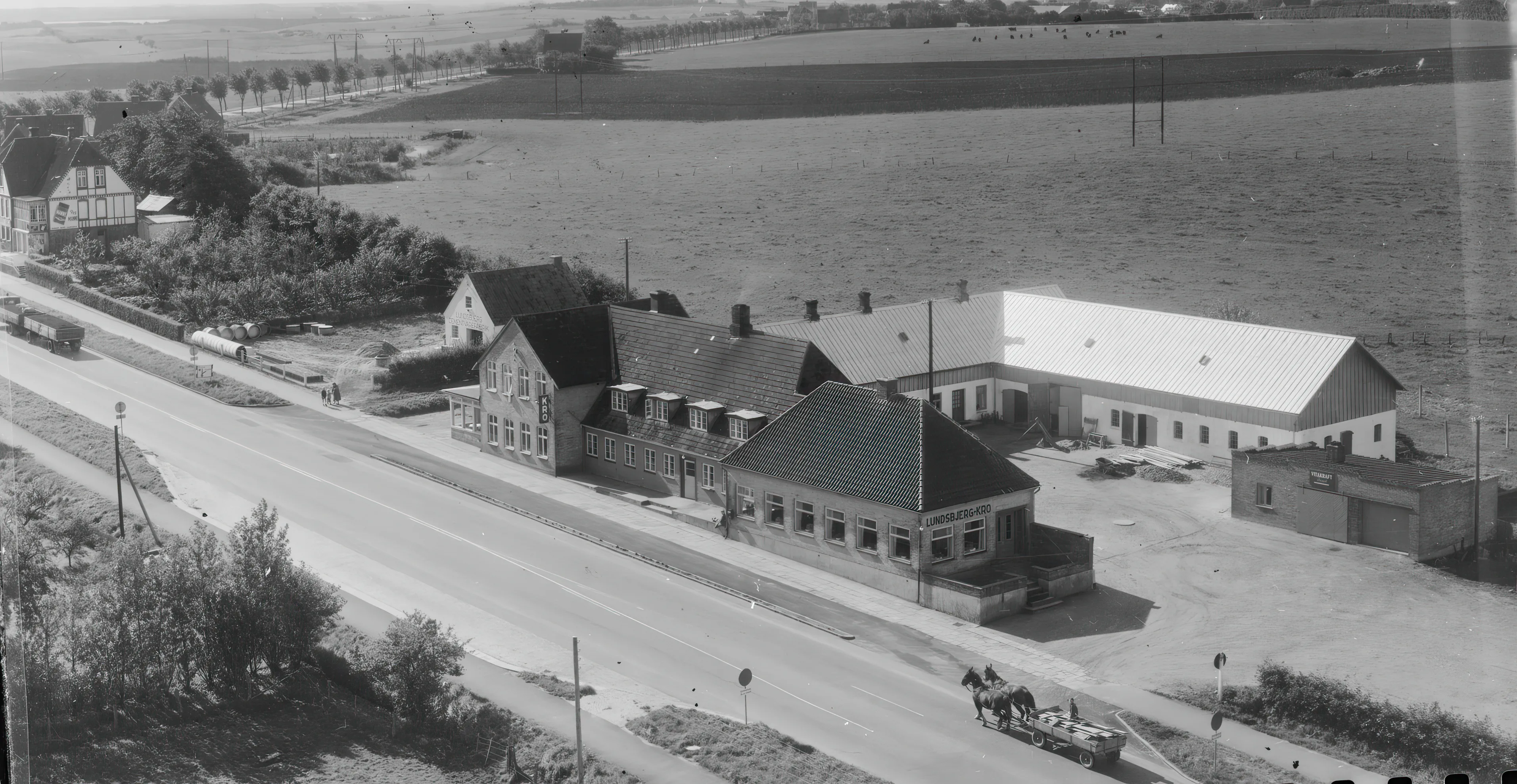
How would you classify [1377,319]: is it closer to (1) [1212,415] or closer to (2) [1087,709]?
(1) [1212,415]

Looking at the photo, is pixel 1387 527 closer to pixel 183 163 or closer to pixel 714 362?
pixel 714 362

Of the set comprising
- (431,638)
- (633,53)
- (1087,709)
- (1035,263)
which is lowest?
(1087,709)

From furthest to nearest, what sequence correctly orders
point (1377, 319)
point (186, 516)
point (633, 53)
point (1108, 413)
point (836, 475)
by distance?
point (633, 53)
point (1377, 319)
point (1108, 413)
point (186, 516)
point (836, 475)

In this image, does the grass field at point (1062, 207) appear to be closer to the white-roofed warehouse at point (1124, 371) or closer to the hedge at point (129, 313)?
the white-roofed warehouse at point (1124, 371)

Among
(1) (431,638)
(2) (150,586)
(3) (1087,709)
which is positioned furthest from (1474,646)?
(2) (150,586)

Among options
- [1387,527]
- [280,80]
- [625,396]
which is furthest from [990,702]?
[280,80]

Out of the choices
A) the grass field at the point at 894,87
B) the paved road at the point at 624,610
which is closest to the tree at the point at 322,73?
the grass field at the point at 894,87
